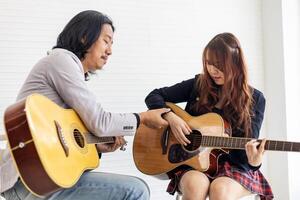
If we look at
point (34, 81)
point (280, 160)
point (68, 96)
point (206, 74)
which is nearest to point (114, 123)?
point (68, 96)

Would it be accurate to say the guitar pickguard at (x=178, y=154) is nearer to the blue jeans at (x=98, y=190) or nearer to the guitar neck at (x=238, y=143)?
the guitar neck at (x=238, y=143)

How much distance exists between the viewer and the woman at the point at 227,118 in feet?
5.65

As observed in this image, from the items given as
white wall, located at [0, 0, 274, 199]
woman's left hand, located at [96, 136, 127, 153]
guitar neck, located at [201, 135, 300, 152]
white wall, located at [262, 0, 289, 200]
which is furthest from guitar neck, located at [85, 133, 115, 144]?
white wall, located at [262, 0, 289, 200]

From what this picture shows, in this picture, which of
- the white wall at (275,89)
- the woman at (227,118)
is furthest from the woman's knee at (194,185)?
the white wall at (275,89)

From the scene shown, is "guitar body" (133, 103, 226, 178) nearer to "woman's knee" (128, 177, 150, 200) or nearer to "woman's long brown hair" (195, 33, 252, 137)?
"woman's long brown hair" (195, 33, 252, 137)

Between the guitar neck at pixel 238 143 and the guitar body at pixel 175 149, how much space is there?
0.03 m

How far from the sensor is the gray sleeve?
148 centimetres

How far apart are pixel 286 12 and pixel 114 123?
1.70 metres

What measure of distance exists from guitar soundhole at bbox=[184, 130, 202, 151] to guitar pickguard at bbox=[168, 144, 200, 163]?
23mm

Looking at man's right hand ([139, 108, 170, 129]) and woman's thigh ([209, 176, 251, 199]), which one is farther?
man's right hand ([139, 108, 170, 129])

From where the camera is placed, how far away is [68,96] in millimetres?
1504

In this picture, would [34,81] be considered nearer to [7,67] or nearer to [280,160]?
[7,67]

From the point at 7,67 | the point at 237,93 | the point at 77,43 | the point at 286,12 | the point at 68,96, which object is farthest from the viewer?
the point at 286,12

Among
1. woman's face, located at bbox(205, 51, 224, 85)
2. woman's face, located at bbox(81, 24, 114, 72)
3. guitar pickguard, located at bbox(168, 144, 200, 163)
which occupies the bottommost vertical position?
guitar pickguard, located at bbox(168, 144, 200, 163)
